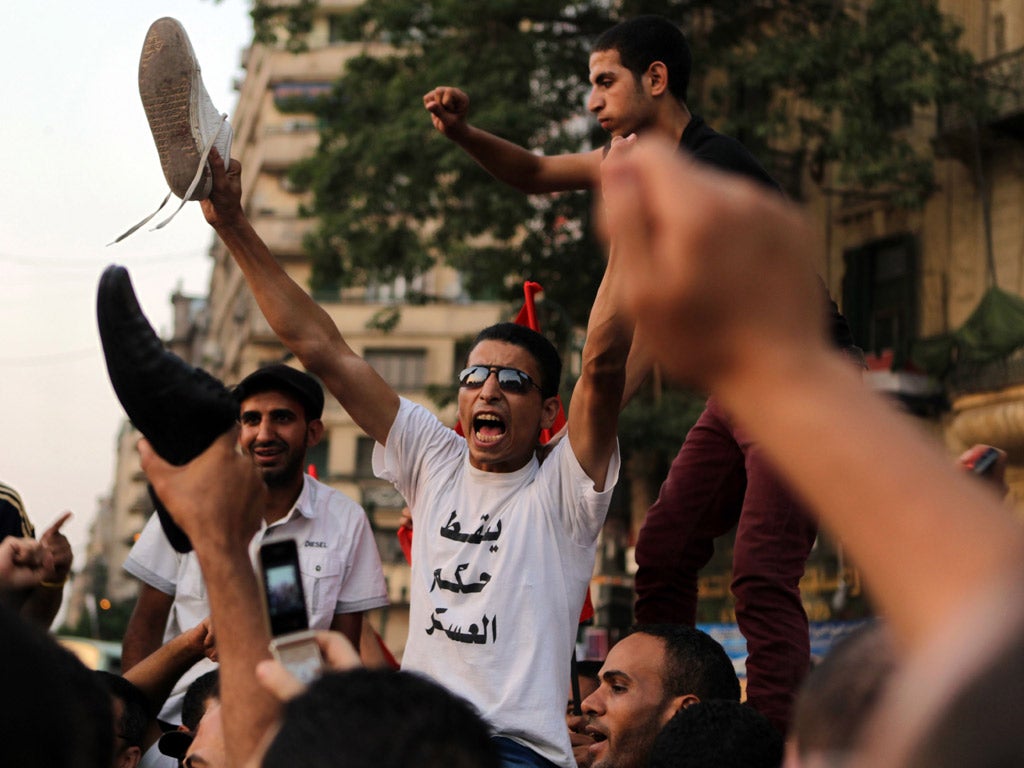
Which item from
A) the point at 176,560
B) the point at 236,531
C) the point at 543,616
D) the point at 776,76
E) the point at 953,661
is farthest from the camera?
the point at 776,76

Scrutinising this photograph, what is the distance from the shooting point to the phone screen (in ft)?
6.75

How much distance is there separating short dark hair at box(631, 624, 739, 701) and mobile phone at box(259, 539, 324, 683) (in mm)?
2412

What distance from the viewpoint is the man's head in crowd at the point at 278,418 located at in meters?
5.23

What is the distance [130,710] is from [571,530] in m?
1.43

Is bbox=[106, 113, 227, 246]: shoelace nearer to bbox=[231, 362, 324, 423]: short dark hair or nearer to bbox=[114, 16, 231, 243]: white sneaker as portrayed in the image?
bbox=[114, 16, 231, 243]: white sneaker

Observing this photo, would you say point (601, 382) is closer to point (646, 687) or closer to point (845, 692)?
point (646, 687)

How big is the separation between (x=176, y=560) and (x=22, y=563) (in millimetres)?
1778

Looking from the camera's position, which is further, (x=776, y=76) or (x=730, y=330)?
(x=776, y=76)

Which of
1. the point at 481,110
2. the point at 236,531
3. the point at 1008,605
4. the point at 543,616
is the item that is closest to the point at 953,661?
the point at 1008,605

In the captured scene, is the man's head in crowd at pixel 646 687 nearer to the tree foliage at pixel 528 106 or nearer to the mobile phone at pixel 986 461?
the mobile phone at pixel 986 461

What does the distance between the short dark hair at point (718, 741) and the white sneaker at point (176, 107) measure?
6.02 feet

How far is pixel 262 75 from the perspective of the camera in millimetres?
48156

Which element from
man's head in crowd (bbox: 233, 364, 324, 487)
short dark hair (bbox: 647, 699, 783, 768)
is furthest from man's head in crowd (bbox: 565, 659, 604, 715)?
short dark hair (bbox: 647, 699, 783, 768)

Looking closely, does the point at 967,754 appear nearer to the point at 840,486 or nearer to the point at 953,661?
the point at 953,661
